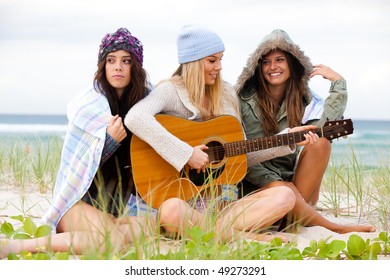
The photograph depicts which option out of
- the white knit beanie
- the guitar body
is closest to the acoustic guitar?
the guitar body

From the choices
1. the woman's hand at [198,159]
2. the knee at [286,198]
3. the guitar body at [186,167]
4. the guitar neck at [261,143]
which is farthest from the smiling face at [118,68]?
the knee at [286,198]

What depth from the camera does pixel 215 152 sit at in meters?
3.47

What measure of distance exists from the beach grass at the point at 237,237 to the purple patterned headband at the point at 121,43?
2.98 ft

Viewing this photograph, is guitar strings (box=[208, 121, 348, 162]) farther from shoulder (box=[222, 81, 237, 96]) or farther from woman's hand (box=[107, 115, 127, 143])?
woman's hand (box=[107, 115, 127, 143])

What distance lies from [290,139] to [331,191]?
4.03ft

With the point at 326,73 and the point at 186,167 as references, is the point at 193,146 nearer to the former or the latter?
the point at 186,167

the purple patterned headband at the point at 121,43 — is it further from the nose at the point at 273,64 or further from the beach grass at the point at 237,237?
the beach grass at the point at 237,237

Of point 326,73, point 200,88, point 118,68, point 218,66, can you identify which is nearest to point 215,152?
point 200,88

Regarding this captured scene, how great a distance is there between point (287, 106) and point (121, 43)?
999mm

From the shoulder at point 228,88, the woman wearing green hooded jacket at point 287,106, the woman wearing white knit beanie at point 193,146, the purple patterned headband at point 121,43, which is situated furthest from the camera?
the woman wearing green hooded jacket at point 287,106

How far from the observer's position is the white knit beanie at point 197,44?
3.42 meters

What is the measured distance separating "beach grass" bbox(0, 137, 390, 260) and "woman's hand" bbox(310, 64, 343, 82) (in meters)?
0.70
